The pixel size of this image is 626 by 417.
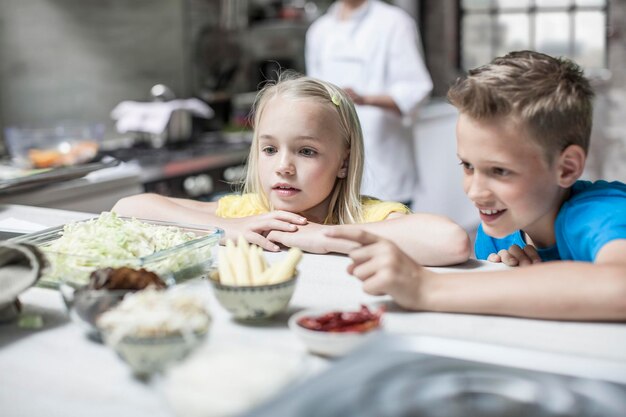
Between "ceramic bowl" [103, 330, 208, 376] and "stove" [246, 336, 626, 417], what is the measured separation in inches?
6.3

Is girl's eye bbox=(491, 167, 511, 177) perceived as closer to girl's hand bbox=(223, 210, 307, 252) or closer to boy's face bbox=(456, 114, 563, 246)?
boy's face bbox=(456, 114, 563, 246)

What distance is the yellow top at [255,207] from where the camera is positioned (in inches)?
72.6

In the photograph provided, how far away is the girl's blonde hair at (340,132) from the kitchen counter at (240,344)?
597mm

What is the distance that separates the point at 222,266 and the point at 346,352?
0.27 meters

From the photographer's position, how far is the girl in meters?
1.60

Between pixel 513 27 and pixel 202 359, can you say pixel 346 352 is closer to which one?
pixel 202 359

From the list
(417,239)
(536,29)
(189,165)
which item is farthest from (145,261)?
(536,29)

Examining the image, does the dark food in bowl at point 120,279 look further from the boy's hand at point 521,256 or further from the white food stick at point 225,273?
the boy's hand at point 521,256

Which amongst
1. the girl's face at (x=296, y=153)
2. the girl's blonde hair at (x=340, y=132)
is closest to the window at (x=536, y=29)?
the girl's blonde hair at (x=340, y=132)

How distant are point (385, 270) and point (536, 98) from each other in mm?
418

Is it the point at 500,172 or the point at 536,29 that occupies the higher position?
the point at 536,29

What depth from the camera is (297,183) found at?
1.78 metres

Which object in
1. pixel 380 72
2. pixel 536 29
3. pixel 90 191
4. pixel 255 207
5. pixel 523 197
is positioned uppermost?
pixel 536 29

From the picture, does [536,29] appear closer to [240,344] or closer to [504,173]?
[504,173]
